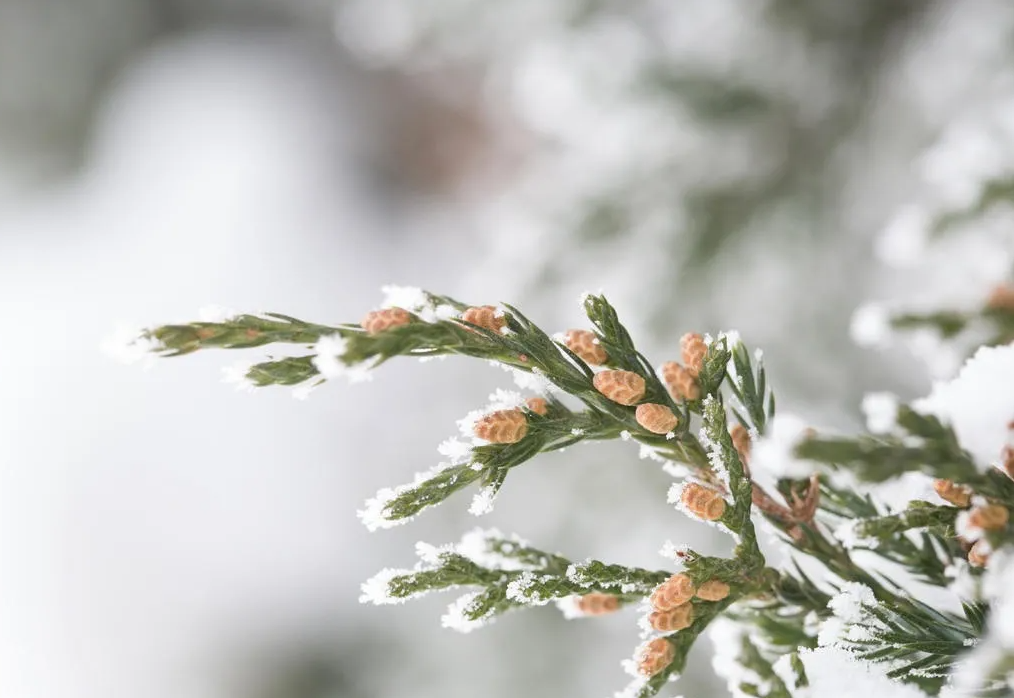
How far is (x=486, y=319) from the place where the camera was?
0.95m

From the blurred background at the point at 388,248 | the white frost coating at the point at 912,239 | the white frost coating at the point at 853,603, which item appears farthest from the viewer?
the blurred background at the point at 388,248

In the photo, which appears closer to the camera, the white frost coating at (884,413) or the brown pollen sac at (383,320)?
A: the white frost coating at (884,413)

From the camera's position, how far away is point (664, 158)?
304 centimetres

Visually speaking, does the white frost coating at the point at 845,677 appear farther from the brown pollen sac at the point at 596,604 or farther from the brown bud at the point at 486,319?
the brown bud at the point at 486,319

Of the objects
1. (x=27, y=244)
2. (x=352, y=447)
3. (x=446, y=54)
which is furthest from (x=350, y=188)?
(x=446, y=54)

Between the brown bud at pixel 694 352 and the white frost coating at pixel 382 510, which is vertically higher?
the brown bud at pixel 694 352

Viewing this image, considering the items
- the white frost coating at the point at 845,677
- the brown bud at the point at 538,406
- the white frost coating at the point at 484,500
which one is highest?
the brown bud at the point at 538,406

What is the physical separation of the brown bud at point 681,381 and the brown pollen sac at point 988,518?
0.33 meters

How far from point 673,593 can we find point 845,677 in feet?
0.75

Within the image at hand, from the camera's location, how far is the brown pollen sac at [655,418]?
950mm

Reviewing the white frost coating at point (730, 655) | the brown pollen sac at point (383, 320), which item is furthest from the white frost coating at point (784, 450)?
the white frost coating at point (730, 655)

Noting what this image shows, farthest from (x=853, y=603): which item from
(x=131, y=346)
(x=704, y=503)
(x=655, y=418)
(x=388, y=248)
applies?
(x=388, y=248)

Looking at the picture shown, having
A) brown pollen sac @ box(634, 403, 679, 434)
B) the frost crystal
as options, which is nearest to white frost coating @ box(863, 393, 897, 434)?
brown pollen sac @ box(634, 403, 679, 434)

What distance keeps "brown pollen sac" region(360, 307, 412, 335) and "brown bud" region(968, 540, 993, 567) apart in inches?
26.4
